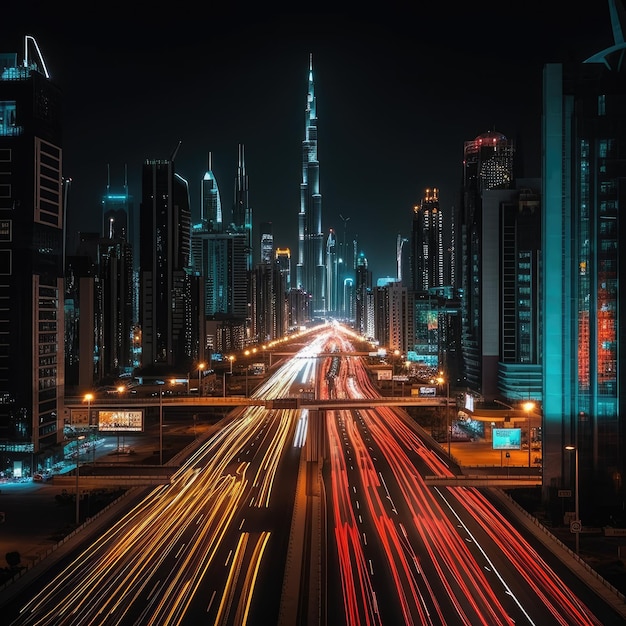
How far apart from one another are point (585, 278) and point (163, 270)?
74689 millimetres

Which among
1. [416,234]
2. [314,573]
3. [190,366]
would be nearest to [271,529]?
[314,573]

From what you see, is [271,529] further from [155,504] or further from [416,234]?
[416,234]

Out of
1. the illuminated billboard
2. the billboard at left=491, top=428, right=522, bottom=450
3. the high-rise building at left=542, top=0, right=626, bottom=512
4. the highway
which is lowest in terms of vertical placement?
the highway

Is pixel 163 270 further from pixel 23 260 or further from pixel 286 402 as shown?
pixel 286 402

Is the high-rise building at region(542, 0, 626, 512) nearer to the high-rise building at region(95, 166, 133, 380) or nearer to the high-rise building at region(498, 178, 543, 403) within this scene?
the high-rise building at region(498, 178, 543, 403)

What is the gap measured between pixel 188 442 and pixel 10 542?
20.1m

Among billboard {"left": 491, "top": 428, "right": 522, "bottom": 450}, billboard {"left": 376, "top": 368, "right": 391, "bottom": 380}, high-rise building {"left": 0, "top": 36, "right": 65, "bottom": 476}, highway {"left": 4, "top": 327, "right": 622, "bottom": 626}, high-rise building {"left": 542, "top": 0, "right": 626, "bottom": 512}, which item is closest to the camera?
highway {"left": 4, "top": 327, "right": 622, "bottom": 626}

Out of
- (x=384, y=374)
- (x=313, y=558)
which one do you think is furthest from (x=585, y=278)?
(x=384, y=374)

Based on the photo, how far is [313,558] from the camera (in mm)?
21531

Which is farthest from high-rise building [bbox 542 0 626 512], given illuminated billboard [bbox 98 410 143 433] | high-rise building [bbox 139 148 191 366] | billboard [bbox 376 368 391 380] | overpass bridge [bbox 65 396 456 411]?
high-rise building [bbox 139 148 191 366]

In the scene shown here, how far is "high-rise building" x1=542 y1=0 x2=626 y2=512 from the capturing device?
94.4 feet

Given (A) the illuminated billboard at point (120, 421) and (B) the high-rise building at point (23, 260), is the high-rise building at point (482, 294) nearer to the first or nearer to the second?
(A) the illuminated billboard at point (120, 421)

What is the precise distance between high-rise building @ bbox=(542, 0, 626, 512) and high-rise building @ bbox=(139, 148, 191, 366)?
69137 mm

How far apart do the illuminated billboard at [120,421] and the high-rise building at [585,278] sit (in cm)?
2187
